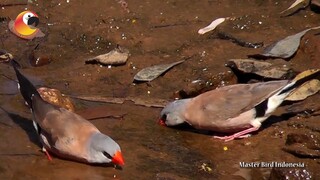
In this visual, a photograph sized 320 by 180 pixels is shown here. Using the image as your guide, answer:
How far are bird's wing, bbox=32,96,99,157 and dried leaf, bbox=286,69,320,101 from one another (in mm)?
2280

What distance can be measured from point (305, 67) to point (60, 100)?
111 inches

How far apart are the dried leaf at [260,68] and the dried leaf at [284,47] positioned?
27 cm

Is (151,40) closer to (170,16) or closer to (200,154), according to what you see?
(170,16)

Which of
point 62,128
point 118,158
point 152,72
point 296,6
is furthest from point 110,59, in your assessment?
point 296,6

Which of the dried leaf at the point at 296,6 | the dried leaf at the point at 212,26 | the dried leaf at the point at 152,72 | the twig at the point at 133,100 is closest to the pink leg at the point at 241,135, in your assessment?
the twig at the point at 133,100

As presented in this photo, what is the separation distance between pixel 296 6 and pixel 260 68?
6.04 ft

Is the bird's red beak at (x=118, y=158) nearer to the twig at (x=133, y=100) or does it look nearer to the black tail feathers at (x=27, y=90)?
the black tail feathers at (x=27, y=90)

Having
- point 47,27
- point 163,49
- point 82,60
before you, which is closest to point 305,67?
point 163,49

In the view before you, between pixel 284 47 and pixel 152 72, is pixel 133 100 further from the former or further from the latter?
pixel 284 47

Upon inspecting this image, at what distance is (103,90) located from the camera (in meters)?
8.35

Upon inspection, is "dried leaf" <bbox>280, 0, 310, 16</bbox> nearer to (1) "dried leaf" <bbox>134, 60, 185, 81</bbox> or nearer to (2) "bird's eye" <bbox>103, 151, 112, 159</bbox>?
(1) "dried leaf" <bbox>134, 60, 185, 81</bbox>

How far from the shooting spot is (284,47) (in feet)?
28.6

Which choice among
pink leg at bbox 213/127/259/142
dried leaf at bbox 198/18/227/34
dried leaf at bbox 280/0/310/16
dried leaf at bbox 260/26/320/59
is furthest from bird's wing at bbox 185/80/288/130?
dried leaf at bbox 280/0/310/16

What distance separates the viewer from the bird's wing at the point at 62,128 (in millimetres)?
6785
